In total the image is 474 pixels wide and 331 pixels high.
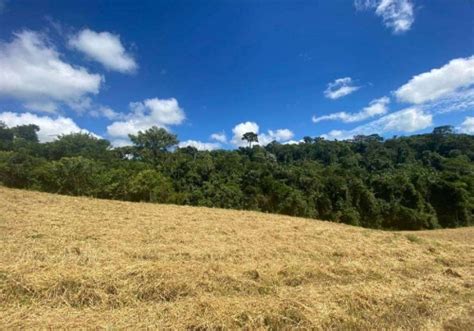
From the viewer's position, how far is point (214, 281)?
4102 mm

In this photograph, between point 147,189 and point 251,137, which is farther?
point 251,137

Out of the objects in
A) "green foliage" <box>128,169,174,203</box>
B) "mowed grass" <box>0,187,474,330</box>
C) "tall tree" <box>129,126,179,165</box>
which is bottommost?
"mowed grass" <box>0,187,474,330</box>

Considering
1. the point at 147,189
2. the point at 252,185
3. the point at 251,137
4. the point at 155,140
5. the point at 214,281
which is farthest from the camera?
the point at 251,137

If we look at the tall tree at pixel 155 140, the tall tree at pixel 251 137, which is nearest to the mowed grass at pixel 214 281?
the tall tree at pixel 155 140

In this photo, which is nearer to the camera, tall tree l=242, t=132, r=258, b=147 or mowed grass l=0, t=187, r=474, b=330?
mowed grass l=0, t=187, r=474, b=330

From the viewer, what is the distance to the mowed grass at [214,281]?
315cm

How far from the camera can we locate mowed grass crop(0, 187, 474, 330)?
315cm

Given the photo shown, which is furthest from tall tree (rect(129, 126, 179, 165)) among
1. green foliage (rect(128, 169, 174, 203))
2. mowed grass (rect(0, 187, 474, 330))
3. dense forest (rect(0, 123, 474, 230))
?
mowed grass (rect(0, 187, 474, 330))

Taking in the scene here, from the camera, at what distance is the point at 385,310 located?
3617mm

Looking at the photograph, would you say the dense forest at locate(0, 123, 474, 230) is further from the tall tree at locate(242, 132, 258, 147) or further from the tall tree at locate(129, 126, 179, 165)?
the tall tree at locate(242, 132, 258, 147)

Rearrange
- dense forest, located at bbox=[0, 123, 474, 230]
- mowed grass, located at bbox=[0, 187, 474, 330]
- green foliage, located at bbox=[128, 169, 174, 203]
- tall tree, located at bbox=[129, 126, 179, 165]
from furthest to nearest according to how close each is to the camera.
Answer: tall tree, located at bbox=[129, 126, 179, 165] < green foliage, located at bbox=[128, 169, 174, 203] < dense forest, located at bbox=[0, 123, 474, 230] < mowed grass, located at bbox=[0, 187, 474, 330]

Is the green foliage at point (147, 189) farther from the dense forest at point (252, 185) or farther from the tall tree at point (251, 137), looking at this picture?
the tall tree at point (251, 137)

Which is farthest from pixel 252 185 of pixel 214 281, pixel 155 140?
pixel 214 281

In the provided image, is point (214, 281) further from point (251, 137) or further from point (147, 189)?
point (251, 137)
